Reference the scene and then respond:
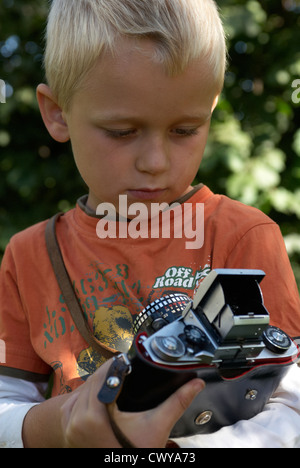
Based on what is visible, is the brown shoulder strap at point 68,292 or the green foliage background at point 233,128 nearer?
the brown shoulder strap at point 68,292

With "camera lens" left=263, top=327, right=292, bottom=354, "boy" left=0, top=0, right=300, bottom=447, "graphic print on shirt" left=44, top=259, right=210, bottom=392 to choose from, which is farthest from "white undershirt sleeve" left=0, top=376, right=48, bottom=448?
"camera lens" left=263, top=327, right=292, bottom=354

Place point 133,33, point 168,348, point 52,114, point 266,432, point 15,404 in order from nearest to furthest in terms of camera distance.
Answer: point 168,348
point 266,432
point 133,33
point 15,404
point 52,114

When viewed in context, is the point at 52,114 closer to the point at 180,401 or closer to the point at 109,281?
the point at 109,281

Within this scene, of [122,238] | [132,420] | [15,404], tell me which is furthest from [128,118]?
[15,404]

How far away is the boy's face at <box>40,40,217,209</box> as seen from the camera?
972mm

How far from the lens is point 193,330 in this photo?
78cm

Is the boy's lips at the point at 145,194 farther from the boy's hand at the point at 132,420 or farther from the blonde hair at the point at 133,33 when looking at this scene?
the boy's hand at the point at 132,420

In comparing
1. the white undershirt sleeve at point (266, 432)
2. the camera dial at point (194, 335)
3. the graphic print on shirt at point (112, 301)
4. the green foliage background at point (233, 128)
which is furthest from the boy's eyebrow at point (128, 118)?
the green foliage background at point (233, 128)

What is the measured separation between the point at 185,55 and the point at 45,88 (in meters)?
0.39

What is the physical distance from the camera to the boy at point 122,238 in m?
0.93

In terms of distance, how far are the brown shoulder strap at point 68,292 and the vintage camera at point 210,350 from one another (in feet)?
0.96

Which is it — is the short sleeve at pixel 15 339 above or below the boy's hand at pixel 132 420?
below

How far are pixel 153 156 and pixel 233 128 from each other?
1.48 meters

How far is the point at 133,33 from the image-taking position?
3.23ft
